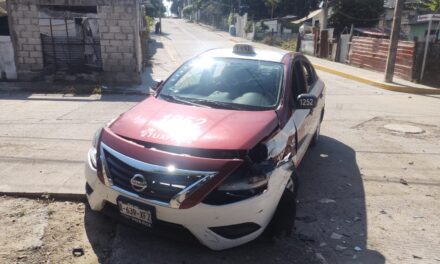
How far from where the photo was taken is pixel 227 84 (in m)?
4.50

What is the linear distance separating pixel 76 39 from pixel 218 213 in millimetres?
10782

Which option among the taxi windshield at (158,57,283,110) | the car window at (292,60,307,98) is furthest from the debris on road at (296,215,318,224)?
the car window at (292,60,307,98)

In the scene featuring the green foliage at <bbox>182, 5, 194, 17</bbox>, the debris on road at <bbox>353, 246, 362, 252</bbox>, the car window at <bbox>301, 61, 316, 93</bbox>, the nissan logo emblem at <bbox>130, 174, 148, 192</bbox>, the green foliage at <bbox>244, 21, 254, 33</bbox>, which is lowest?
the debris on road at <bbox>353, 246, 362, 252</bbox>

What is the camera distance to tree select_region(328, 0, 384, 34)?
35562mm

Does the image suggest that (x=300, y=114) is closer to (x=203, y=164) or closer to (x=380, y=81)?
(x=203, y=164)

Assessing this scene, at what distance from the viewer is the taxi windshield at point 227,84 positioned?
13.8 ft

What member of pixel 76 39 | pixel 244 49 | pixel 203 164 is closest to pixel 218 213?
pixel 203 164

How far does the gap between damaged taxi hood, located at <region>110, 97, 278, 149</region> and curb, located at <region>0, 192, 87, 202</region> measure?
3.75 ft

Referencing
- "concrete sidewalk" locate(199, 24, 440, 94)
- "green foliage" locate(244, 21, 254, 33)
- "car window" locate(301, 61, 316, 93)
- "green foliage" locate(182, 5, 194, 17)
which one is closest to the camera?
"car window" locate(301, 61, 316, 93)

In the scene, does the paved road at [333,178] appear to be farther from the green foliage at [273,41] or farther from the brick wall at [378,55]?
the green foliage at [273,41]

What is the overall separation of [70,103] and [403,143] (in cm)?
767

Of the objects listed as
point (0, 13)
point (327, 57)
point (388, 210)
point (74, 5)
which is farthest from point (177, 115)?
point (327, 57)

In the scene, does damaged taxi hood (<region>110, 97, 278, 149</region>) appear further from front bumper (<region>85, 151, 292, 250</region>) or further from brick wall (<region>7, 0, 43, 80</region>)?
brick wall (<region>7, 0, 43, 80</region>)

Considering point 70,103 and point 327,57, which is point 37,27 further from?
point 327,57
